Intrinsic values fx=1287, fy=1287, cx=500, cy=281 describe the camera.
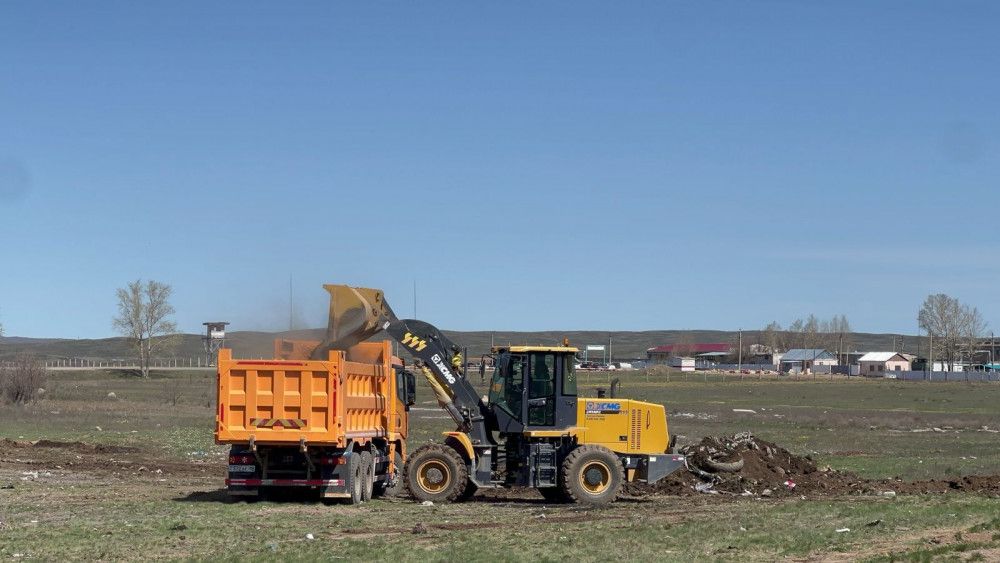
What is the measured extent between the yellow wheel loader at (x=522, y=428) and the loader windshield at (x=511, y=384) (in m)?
0.02

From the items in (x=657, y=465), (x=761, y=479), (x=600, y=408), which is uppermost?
(x=600, y=408)

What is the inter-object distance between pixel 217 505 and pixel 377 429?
14.3 feet

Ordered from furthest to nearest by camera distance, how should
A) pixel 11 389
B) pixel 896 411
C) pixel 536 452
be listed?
pixel 896 411 → pixel 11 389 → pixel 536 452

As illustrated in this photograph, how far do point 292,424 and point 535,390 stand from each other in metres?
5.05

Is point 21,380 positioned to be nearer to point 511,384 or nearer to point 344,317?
point 344,317

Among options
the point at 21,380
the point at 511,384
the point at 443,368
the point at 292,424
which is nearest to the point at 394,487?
the point at 443,368

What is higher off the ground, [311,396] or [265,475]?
[311,396]

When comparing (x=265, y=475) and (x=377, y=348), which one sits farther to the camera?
(x=377, y=348)

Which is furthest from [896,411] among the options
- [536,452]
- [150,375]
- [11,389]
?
[150,375]

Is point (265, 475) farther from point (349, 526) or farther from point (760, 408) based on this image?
point (760, 408)

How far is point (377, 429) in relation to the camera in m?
26.4

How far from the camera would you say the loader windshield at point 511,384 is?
83.3ft

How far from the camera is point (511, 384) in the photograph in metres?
25.5

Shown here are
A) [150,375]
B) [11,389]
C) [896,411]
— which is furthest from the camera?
[150,375]
